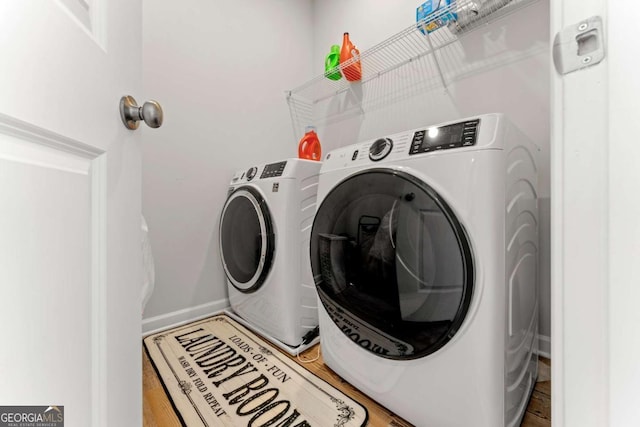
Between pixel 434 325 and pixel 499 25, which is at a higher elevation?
pixel 499 25

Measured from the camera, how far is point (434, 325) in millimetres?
725

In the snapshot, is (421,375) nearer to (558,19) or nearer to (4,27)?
(558,19)

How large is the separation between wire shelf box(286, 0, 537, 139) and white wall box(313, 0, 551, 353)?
36 millimetres

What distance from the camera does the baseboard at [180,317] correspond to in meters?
1.44

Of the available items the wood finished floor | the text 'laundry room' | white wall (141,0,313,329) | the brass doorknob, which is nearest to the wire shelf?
the text 'laundry room'

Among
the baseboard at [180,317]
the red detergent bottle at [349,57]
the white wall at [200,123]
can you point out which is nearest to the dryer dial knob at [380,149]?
the red detergent bottle at [349,57]

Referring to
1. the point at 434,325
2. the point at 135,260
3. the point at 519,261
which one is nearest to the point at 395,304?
the point at 434,325

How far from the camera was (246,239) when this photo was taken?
1439 mm

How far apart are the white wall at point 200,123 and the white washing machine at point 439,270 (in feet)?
3.39

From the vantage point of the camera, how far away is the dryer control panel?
702 mm

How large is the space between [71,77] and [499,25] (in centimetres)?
174

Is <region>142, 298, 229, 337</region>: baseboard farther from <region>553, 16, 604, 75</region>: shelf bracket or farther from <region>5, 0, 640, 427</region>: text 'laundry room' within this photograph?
<region>553, 16, 604, 75</region>: shelf bracket

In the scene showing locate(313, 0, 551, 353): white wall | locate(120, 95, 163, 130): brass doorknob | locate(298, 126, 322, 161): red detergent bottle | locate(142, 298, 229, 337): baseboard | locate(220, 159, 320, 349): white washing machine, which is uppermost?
locate(313, 0, 551, 353): white wall

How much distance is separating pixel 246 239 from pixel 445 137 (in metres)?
1.10
